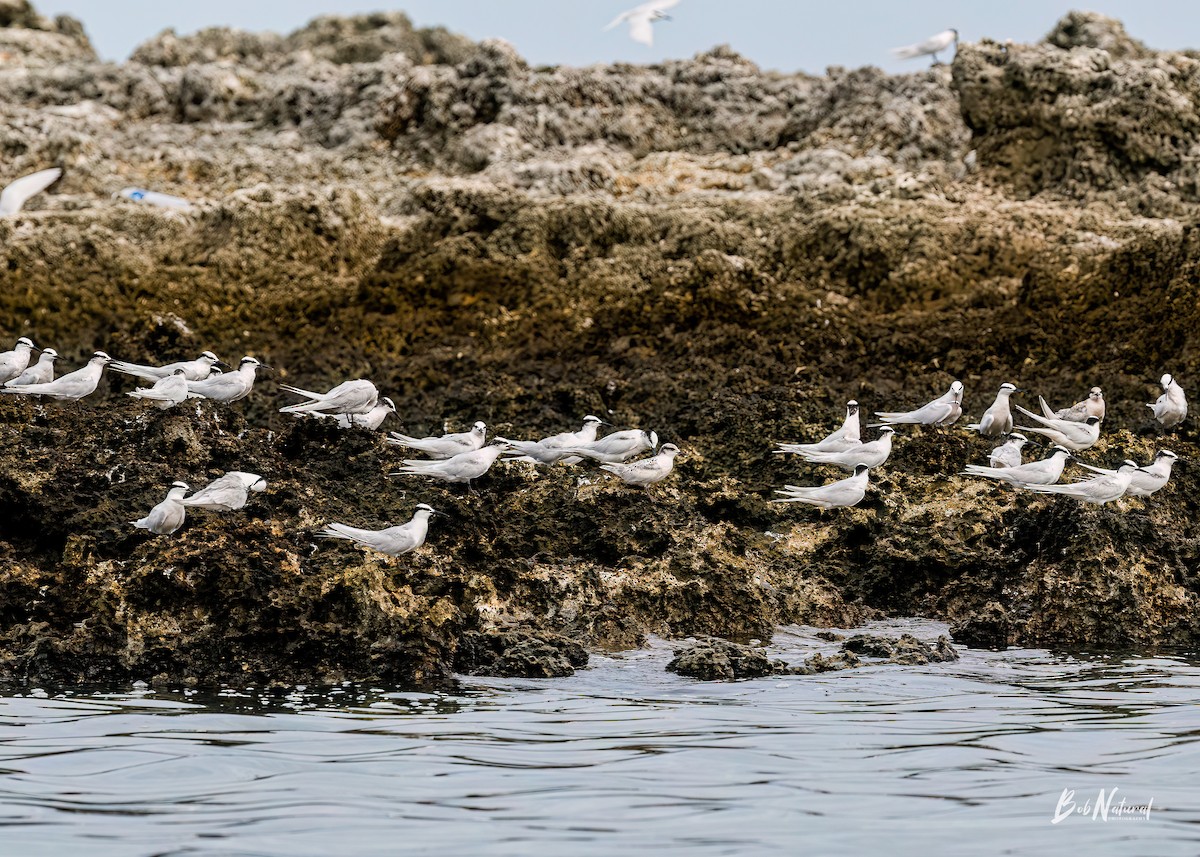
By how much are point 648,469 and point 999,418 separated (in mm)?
3246

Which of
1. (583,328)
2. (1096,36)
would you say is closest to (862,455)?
(583,328)

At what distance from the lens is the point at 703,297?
16031 millimetres

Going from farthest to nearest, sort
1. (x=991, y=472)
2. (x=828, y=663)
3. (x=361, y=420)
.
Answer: (x=361, y=420)
(x=991, y=472)
(x=828, y=663)

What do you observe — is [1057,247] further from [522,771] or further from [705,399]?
[522,771]

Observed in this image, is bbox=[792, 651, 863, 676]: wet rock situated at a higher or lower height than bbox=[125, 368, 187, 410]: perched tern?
lower

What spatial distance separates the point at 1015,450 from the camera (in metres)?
11.7

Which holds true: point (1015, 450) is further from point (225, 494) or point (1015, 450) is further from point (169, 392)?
point (169, 392)

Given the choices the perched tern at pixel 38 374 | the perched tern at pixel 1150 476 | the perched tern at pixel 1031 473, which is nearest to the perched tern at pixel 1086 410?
the perched tern at pixel 1150 476

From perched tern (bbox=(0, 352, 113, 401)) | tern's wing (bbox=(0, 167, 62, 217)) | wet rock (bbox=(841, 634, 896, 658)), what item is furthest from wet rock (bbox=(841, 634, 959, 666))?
tern's wing (bbox=(0, 167, 62, 217))

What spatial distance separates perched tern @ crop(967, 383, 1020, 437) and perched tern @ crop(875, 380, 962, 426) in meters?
0.26

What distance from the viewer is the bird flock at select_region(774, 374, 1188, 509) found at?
10695 mm

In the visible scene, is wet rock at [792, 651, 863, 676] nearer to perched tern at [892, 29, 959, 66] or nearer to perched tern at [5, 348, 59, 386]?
perched tern at [5, 348, 59, 386]

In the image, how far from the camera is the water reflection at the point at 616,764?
6.06 m

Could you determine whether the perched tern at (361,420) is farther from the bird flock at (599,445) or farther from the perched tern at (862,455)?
the perched tern at (862,455)
